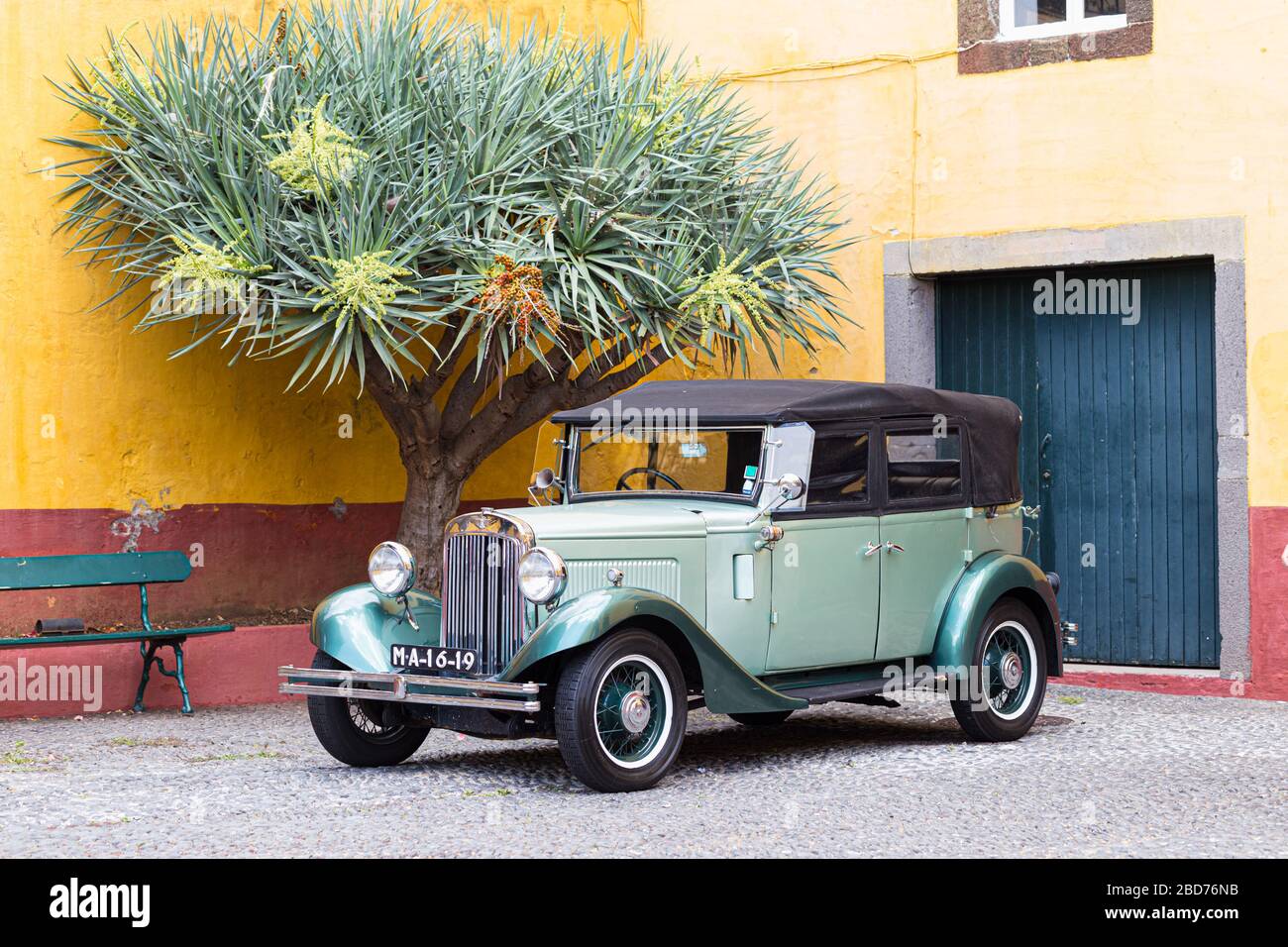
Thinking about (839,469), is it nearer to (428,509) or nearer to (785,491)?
(785,491)

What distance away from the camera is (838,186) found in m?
11.2

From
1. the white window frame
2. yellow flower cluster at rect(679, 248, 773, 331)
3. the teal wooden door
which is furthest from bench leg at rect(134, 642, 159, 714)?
the white window frame

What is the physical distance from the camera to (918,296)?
11.0 metres

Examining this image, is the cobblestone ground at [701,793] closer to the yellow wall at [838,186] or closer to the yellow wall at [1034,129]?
the yellow wall at [838,186]

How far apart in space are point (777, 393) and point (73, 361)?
441cm

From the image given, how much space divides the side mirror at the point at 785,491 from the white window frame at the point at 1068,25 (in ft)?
16.1

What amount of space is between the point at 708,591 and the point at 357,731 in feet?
5.57

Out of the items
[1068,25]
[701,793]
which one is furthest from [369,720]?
[1068,25]

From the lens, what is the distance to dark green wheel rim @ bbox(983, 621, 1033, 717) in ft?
25.6

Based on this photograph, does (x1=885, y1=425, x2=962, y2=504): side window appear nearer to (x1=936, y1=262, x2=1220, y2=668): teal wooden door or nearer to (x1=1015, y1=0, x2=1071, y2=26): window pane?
(x1=936, y1=262, x2=1220, y2=668): teal wooden door

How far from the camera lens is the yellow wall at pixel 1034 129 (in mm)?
9586

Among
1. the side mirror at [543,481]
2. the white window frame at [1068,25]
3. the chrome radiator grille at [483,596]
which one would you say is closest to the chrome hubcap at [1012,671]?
the side mirror at [543,481]

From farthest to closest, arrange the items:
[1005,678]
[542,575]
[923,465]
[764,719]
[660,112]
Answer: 1. [660,112]
2. [764,719]
3. [1005,678]
4. [923,465]
5. [542,575]

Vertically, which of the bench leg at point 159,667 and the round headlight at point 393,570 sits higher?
the round headlight at point 393,570
